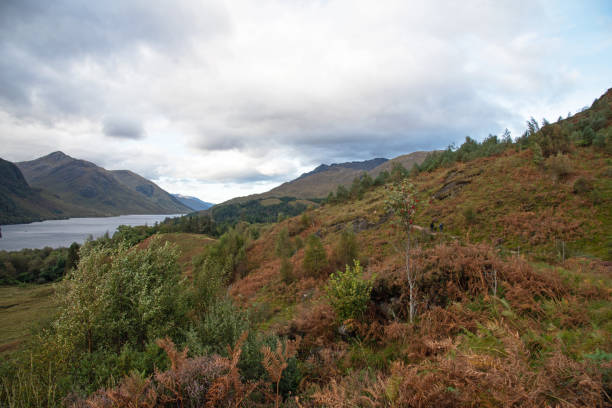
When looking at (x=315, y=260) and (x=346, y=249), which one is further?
(x=315, y=260)

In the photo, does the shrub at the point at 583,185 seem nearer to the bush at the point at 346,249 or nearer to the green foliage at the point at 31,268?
the bush at the point at 346,249

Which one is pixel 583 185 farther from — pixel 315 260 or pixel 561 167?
pixel 315 260

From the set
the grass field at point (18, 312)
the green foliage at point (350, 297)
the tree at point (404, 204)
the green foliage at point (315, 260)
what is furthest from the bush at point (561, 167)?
the grass field at point (18, 312)

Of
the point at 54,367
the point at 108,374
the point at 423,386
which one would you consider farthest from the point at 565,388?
the point at 54,367

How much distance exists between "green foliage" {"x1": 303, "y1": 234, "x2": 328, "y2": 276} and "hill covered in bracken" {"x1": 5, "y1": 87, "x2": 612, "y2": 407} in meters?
1.26

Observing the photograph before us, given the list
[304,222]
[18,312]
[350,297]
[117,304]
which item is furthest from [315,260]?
[18,312]

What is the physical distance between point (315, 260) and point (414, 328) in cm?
1381

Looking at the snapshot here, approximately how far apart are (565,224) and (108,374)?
22034 millimetres

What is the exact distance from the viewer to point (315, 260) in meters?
19.9

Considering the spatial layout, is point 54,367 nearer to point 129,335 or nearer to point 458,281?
point 129,335

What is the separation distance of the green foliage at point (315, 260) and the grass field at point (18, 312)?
49.9 ft

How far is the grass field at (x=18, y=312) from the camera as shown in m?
24.0

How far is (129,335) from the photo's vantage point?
7637 millimetres

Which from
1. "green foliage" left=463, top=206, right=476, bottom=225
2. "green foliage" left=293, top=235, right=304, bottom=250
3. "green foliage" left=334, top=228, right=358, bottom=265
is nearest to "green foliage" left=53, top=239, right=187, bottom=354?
"green foliage" left=334, top=228, right=358, bottom=265
